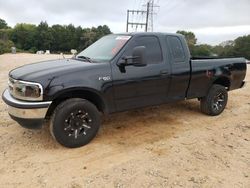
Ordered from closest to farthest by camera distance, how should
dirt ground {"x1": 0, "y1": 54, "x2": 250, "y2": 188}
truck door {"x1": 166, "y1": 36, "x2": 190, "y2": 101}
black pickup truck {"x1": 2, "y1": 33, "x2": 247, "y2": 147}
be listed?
dirt ground {"x1": 0, "y1": 54, "x2": 250, "y2": 188} < black pickup truck {"x1": 2, "y1": 33, "x2": 247, "y2": 147} < truck door {"x1": 166, "y1": 36, "x2": 190, "y2": 101}

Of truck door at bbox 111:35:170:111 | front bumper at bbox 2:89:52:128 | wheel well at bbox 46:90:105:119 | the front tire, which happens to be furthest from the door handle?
front bumper at bbox 2:89:52:128

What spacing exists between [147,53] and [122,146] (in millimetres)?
1788

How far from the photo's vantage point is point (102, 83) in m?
4.68

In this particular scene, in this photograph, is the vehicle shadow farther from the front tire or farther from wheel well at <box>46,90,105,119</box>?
wheel well at <box>46,90,105,119</box>

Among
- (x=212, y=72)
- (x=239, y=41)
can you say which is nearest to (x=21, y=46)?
(x=239, y=41)

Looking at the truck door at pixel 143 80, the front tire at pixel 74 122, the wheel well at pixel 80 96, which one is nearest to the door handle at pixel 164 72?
the truck door at pixel 143 80

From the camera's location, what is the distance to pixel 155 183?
12.0 ft

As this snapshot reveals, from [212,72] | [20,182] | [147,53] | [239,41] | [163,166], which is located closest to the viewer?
[20,182]

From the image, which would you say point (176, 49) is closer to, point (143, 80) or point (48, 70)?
point (143, 80)

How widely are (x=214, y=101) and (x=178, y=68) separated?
1.47 m

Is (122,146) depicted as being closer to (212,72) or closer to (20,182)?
(20,182)

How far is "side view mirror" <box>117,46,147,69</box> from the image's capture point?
4.79 m

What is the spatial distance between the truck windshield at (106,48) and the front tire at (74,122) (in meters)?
0.96

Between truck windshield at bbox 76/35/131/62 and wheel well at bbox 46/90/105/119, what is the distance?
682mm
